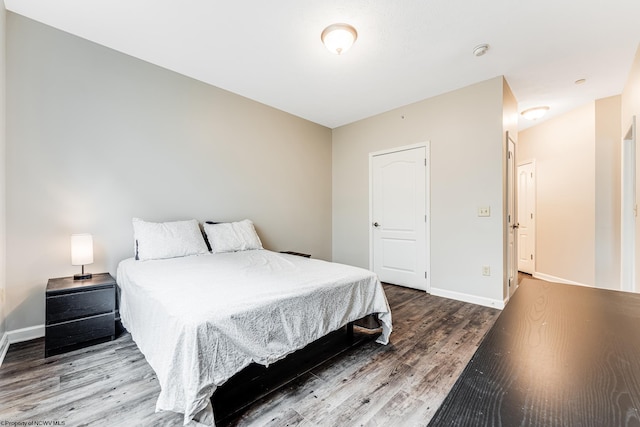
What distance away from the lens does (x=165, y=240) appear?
271 centimetres

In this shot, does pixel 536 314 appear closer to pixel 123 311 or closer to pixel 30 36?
pixel 123 311

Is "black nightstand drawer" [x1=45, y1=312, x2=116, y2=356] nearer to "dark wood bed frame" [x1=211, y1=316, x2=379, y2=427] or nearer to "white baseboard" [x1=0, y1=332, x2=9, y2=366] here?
"white baseboard" [x1=0, y1=332, x2=9, y2=366]

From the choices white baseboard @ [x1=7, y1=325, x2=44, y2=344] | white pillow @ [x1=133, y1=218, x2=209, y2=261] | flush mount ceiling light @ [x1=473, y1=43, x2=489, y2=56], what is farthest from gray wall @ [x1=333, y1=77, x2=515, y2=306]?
white baseboard @ [x1=7, y1=325, x2=44, y2=344]

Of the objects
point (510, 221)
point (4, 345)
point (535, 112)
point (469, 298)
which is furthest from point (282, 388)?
point (535, 112)

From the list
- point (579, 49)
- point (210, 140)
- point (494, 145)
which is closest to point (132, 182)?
point (210, 140)

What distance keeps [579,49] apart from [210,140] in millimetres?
3939

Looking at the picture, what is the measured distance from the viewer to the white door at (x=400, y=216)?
12.6ft

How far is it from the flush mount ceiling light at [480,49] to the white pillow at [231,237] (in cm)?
306

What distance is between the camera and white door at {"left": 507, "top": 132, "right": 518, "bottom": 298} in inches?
130

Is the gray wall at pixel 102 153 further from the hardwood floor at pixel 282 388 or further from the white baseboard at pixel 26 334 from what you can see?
the hardwood floor at pixel 282 388

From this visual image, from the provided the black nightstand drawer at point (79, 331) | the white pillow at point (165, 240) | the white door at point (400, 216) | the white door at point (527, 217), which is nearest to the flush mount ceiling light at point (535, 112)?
the white door at point (527, 217)

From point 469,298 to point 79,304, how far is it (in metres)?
3.92

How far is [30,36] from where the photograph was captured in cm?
231

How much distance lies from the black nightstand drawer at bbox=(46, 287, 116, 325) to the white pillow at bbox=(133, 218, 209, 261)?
0.43 m
